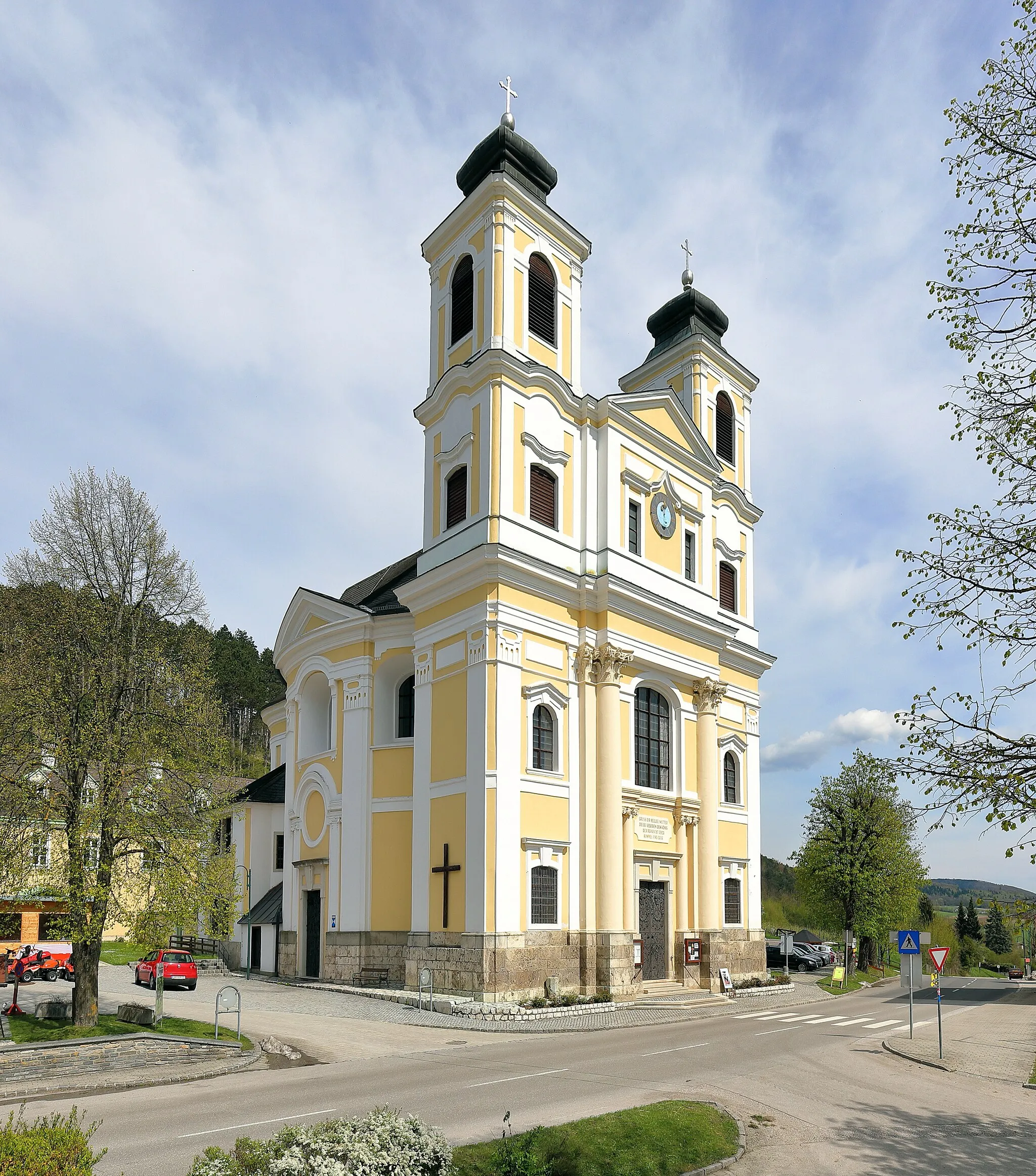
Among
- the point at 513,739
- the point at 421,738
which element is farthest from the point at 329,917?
the point at 513,739

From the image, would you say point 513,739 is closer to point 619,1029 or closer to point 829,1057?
point 619,1029

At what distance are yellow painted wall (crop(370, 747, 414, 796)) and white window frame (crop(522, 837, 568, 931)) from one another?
195 inches

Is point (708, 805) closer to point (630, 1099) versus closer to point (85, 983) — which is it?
point (630, 1099)

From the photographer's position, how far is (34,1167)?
19.6ft

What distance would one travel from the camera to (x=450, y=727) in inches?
1113

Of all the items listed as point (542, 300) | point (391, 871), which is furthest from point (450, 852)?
point (542, 300)

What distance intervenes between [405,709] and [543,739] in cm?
570

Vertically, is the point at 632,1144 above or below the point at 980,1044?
above

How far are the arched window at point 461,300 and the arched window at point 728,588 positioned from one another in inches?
526

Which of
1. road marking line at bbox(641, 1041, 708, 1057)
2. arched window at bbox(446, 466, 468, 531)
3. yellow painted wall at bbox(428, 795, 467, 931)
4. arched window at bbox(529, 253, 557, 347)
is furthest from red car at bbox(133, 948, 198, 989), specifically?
arched window at bbox(529, 253, 557, 347)

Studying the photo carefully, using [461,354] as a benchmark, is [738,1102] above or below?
below

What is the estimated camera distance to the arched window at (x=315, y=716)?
34.9 meters

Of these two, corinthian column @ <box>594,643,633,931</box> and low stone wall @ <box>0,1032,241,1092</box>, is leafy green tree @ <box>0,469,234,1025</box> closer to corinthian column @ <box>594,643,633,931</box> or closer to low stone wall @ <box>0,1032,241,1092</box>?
low stone wall @ <box>0,1032,241,1092</box>

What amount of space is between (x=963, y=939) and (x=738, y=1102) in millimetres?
70793
